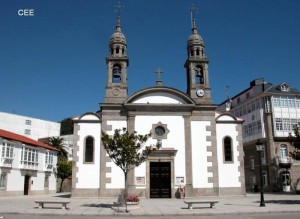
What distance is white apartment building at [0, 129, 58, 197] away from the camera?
35.5 metres

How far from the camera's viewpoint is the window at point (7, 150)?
115 feet

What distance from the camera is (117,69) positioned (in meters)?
31.1

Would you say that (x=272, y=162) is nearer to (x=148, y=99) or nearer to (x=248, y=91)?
(x=248, y=91)

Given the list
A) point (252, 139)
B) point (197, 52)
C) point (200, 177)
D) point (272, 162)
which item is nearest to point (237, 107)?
point (252, 139)

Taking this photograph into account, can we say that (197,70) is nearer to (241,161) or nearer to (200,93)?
(200,93)

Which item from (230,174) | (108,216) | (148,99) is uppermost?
(148,99)

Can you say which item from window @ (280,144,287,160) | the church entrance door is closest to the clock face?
the church entrance door

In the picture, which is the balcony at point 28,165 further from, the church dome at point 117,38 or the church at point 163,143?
the church dome at point 117,38

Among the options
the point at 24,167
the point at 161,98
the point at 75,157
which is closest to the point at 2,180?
the point at 24,167

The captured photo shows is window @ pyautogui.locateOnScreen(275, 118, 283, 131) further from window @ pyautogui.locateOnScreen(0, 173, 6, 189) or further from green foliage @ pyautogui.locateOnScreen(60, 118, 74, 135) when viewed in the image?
green foliage @ pyautogui.locateOnScreen(60, 118, 74, 135)

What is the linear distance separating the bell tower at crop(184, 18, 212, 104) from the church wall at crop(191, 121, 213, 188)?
2.55 metres

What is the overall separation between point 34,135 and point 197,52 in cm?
4967

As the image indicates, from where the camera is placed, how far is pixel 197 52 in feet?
105

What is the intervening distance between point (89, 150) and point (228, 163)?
12.3 metres
